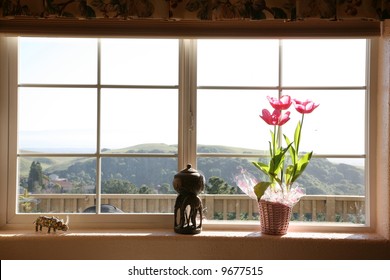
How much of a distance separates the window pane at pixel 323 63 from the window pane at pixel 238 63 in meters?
0.07

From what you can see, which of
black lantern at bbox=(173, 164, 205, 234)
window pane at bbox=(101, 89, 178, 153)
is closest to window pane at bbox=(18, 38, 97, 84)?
window pane at bbox=(101, 89, 178, 153)

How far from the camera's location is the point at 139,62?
213 cm

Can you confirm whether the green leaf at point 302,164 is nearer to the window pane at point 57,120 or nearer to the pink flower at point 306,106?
the pink flower at point 306,106

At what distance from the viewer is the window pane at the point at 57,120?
212 centimetres

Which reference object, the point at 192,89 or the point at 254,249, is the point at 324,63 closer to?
the point at 192,89

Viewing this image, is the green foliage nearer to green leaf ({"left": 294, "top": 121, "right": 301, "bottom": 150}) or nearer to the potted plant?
the potted plant

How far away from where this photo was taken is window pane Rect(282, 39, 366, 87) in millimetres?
2111

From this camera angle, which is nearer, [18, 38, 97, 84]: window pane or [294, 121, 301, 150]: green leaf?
[294, 121, 301, 150]: green leaf

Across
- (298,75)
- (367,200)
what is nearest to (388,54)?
(298,75)

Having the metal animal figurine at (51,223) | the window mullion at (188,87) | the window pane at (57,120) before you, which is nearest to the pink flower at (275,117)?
the window mullion at (188,87)

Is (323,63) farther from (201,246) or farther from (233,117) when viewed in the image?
(201,246)

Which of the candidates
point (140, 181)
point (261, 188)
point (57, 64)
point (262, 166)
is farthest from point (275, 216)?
point (57, 64)

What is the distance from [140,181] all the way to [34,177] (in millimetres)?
573

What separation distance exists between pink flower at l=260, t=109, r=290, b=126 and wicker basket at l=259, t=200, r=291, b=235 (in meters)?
0.39
